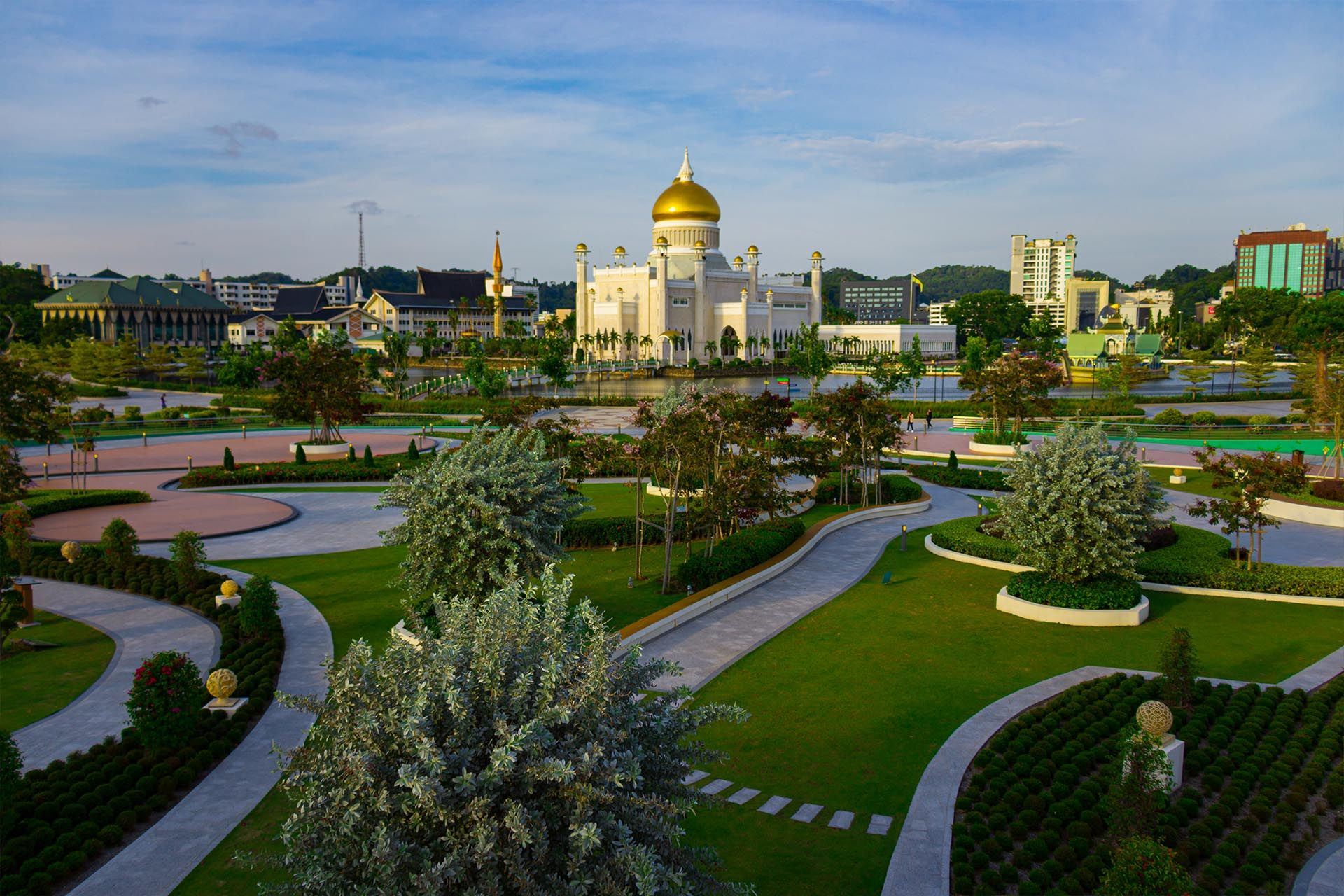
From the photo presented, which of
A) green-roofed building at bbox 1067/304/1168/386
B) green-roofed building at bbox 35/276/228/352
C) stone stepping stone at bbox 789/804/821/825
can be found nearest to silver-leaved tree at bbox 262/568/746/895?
stone stepping stone at bbox 789/804/821/825

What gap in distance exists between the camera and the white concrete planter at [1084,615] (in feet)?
52.1

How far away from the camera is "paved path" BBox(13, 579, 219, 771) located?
37.1 ft

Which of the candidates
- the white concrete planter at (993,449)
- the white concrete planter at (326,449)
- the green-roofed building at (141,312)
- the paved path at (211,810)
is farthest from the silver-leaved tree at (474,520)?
the green-roofed building at (141,312)

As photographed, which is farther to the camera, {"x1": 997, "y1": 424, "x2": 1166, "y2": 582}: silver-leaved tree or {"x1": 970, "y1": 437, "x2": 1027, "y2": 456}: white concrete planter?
{"x1": 970, "y1": 437, "x2": 1027, "y2": 456}: white concrete planter

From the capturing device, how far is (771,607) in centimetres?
1706

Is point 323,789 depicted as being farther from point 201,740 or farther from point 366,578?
point 366,578

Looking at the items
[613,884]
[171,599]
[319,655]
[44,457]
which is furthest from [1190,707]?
[44,457]

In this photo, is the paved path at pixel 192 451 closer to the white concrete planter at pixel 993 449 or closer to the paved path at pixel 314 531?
the paved path at pixel 314 531

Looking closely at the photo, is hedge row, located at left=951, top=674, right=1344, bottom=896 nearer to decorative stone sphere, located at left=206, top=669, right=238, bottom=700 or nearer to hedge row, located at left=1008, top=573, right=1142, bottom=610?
hedge row, located at left=1008, top=573, right=1142, bottom=610

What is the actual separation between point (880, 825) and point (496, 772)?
5396mm

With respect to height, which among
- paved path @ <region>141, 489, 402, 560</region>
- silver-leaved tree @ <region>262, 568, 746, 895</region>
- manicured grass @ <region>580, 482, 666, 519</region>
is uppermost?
silver-leaved tree @ <region>262, 568, 746, 895</region>

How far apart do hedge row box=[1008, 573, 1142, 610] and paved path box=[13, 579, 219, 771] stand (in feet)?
44.5

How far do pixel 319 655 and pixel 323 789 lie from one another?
889cm

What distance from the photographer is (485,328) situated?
5709 inches
